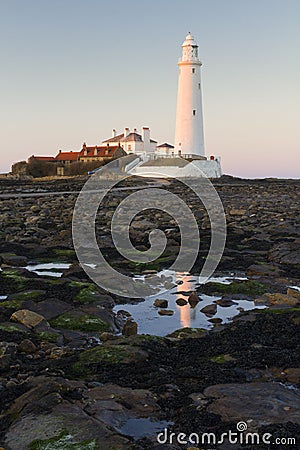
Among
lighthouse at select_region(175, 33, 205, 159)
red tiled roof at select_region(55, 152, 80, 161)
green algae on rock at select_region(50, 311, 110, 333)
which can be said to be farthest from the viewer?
red tiled roof at select_region(55, 152, 80, 161)

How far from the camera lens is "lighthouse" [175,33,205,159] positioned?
47.5m

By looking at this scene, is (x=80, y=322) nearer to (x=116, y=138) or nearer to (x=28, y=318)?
(x=28, y=318)

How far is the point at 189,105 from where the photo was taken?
4753 centimetres

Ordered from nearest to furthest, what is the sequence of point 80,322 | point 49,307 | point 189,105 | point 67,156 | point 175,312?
point 80,322 → point 49,307 → point 175,312 → point 189,105 → point 67,156

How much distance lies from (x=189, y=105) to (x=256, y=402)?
4452 centimetres

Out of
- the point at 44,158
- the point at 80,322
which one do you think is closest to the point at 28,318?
the point at 80,322

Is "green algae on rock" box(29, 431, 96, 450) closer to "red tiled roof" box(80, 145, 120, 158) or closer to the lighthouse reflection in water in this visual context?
the lighthouse reflection in water

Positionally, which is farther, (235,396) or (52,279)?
(52,279)

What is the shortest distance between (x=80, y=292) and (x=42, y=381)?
13.0 feet

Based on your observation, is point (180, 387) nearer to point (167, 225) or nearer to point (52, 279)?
point (52, 279)

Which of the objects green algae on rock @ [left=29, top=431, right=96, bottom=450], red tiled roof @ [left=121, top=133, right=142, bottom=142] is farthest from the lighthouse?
green algae on rock @ [left=29, top=431, right=96, bottom=450]

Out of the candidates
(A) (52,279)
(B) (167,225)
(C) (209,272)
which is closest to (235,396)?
(A) (52,279)

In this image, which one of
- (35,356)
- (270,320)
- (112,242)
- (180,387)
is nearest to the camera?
(180,387)

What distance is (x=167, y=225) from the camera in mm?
17250
